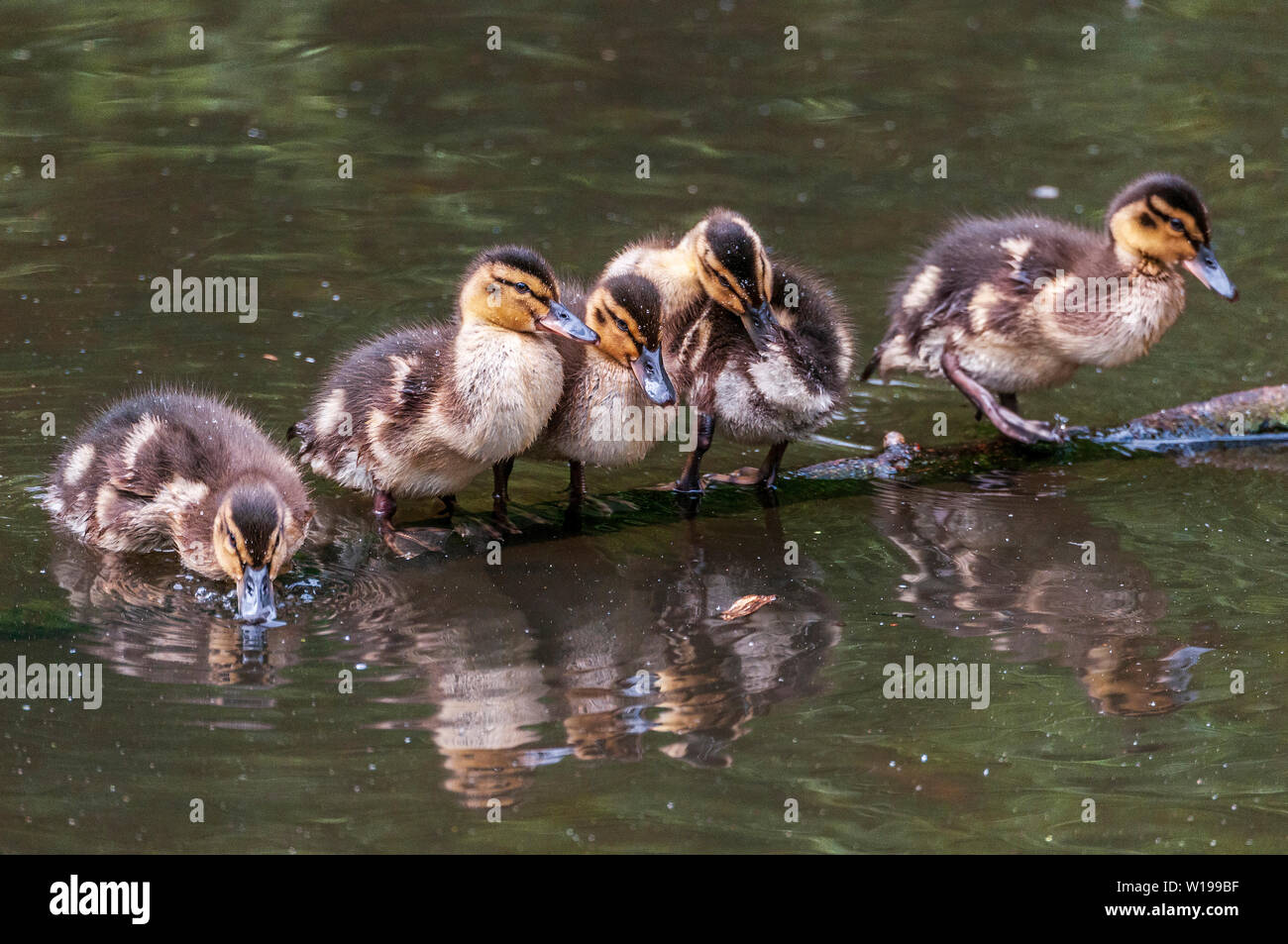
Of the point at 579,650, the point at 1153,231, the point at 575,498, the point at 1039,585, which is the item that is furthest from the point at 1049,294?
the point at 579,650

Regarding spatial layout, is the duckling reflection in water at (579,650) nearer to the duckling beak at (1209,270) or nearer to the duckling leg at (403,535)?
the duckling leg at (403,535)

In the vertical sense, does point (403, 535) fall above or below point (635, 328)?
below

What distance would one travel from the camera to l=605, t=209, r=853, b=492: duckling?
17.3 ft

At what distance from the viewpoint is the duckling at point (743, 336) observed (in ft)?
17.3

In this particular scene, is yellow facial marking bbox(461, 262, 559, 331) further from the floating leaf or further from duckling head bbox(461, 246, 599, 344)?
the floating leaf

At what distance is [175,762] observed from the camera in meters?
3.93

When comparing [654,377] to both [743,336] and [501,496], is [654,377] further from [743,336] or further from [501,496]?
[501,496]

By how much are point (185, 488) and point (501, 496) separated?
3.42 ft

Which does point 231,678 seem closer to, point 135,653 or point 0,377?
point 135,653

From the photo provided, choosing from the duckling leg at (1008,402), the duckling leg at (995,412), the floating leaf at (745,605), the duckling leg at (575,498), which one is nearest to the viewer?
the floating leaf at (745,605)

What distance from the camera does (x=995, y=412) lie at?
6043mm

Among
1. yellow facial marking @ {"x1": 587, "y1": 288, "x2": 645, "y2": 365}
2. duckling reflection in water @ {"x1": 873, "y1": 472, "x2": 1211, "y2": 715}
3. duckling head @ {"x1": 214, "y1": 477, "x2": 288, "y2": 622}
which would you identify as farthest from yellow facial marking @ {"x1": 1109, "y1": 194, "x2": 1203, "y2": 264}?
duckling head @ {"x1": 214, "y1": 477, "x2": 288, "y2": 622}

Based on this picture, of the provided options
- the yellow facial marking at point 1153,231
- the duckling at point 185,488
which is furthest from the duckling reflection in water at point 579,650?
the yellow facial marking at point 1153,231

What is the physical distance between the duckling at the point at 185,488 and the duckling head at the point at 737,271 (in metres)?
1.49
